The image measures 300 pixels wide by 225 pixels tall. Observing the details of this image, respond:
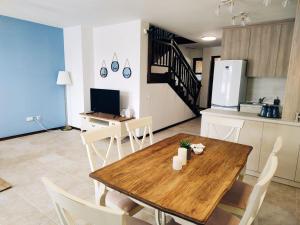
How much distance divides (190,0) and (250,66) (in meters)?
1.95

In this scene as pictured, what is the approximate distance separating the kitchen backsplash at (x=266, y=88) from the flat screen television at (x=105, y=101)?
291 centimetres

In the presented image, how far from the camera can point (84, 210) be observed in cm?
77

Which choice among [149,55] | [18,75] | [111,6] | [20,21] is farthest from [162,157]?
[20,21]

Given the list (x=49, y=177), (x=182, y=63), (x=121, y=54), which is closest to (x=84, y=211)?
(x=49, y=177)

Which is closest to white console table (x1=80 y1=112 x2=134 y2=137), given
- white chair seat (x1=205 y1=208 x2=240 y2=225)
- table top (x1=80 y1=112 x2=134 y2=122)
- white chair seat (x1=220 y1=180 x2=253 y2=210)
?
table top (x1=80 y1=112 x2=134 y2=122)

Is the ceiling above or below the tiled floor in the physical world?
above

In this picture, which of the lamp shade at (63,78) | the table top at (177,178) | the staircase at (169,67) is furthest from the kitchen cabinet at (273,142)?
the lamp shade at (63,78)

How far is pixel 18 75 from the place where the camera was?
4.38m

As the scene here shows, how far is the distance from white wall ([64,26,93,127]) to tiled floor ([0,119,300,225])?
1031 mm

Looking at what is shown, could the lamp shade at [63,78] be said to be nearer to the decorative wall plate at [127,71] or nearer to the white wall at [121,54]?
the white wall at [121,54]

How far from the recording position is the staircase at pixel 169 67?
A: 4678 mm

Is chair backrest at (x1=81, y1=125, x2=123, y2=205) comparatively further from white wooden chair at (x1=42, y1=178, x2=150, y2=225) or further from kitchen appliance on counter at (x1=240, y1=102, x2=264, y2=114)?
kitchen appliance on counter at (x1=240, y1=102, x2=264, y2=114)

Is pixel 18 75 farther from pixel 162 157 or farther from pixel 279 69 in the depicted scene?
pixel 279 69

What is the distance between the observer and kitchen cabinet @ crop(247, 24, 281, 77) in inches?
149
